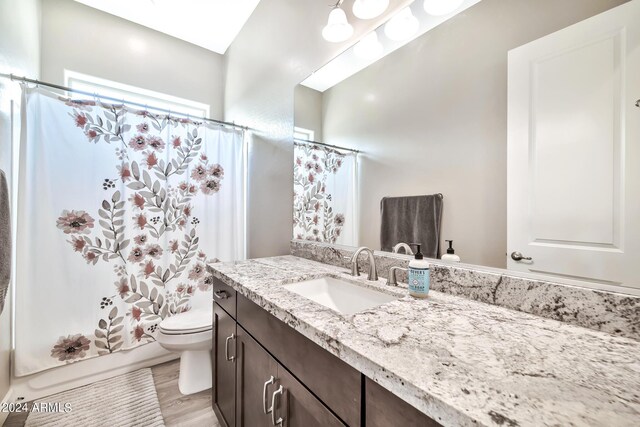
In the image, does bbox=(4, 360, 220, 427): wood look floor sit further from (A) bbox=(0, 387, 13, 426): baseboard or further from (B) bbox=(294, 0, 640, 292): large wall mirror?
(B) bbox=(294, 0, 640, 292): large wall mirror

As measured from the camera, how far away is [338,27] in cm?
127

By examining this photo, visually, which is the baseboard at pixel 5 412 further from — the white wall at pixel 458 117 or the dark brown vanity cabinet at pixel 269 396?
the white wall at pixel 458 117

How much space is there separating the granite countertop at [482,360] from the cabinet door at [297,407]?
0.51 feet

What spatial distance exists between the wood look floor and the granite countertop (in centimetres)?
115

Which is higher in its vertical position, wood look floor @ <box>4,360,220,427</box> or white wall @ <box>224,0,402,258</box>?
white wall @ <box>224,0,402,258</box>

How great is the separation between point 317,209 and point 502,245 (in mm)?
987

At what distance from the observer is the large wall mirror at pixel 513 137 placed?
24.1 inches

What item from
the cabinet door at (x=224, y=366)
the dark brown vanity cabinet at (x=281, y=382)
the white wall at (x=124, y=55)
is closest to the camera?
the dark brown vanity cabinet at (x=281, y=382)

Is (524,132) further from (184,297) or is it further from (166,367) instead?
(166,367)

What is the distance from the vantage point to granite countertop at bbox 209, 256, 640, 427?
1.16 ft

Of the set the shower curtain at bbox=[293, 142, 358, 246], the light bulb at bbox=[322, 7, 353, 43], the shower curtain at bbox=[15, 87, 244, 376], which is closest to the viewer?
the light bulb at bbox=[322, 7, 353, 43]

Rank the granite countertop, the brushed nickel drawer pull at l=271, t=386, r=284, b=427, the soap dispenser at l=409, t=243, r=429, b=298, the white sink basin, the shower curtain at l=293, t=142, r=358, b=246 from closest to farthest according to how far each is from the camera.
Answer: the granite countertop, the brushed nickel drawer pull at l=271, t=386, r=284, b=427, the soap dispenser at l=409, t=243, r=429, b=298, the white sink basin, the shower curtain at l=293, t=142, r=358, b=246

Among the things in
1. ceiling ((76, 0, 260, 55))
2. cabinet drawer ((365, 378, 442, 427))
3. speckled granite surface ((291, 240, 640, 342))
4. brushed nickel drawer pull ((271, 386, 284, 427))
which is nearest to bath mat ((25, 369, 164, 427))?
brushed nickel drawer pull ((271, 386, 284, 427))

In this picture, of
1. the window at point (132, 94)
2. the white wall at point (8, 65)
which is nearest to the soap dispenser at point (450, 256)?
the window at point (132, 94)
